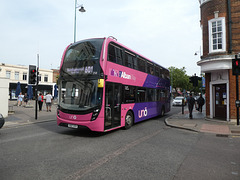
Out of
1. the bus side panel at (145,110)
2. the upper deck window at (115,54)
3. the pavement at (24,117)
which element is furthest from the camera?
the pavement at (24,117)

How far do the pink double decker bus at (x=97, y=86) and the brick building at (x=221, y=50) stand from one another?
6.03m

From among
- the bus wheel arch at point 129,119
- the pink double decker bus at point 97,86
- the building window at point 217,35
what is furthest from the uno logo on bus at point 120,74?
the building window at point 217,35

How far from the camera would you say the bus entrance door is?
277 inches

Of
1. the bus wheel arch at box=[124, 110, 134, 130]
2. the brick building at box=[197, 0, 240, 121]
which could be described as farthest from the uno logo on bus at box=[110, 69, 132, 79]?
the brick building at box=[197, 0, 240, 121]

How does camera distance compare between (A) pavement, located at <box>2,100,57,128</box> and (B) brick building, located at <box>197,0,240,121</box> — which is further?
(B) brick building, located at <box>197,0,240,121</box>

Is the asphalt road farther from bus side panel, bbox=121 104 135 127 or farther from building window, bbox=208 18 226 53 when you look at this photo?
building window, bbox=208 18 226 53

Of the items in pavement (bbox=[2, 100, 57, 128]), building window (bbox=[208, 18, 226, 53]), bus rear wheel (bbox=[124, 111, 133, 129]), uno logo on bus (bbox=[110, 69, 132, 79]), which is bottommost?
pavement (bbox=[2, 100, 57, 128])

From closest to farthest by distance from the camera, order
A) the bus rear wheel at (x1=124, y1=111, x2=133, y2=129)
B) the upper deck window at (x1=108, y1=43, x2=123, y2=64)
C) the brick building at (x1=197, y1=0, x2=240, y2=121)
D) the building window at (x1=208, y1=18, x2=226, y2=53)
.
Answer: the upper deck window at (x1=108, y1=43, x2=123, y2=64)
the bus rear wheel at (x1=124, y1=111, x2=133, y2=129)
the brick building at (x1=197, y1=0, x2=240, y2=121)
the building window at (x1=208, y1=18, x2=226, y2=53)

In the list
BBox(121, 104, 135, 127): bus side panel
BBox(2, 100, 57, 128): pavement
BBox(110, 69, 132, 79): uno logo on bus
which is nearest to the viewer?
BBox(110, 69, 132, 79): uno logo on bus

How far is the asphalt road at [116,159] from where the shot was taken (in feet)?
12.0

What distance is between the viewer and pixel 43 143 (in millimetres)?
5965

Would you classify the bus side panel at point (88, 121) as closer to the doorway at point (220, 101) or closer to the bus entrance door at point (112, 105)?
the bus entrance door at point (112, 105)

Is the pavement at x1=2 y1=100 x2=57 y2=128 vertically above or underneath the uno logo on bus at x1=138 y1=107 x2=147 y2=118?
underneath

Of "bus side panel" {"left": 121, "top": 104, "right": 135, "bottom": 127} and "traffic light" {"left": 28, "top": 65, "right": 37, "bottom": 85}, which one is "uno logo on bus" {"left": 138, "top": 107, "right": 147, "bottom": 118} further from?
"traffic light" {"left": 28, "top": 65, "right": 37, "bottom": 85}
